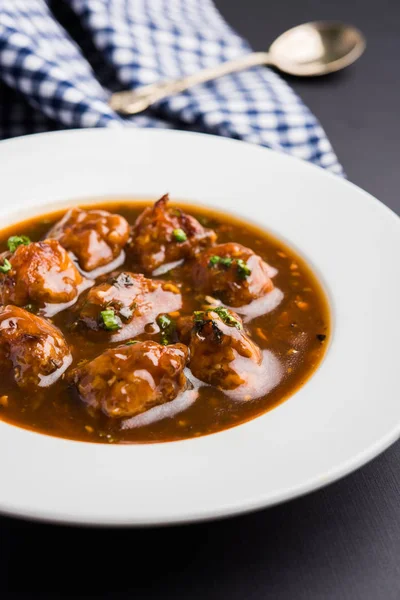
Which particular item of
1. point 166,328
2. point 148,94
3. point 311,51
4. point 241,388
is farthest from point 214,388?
point 311,51

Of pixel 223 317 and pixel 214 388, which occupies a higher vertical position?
pixel 223 317

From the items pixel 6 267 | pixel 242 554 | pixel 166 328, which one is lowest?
pixel 242 554

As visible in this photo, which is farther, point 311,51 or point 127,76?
point 311,51

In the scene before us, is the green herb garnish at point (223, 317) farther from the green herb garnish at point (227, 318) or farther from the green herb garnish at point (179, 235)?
the green herb garnish at point (179, 235)

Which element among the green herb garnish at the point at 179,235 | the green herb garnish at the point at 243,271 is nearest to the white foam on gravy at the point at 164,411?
the green herb garnish at the point at 243,271

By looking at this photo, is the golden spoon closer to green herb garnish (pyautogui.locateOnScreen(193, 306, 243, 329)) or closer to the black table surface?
green herb garnish (pyautogui.locateOnScreen(193, 306, 243, 329))

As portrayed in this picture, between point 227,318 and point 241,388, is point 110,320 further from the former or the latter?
point 241,388
